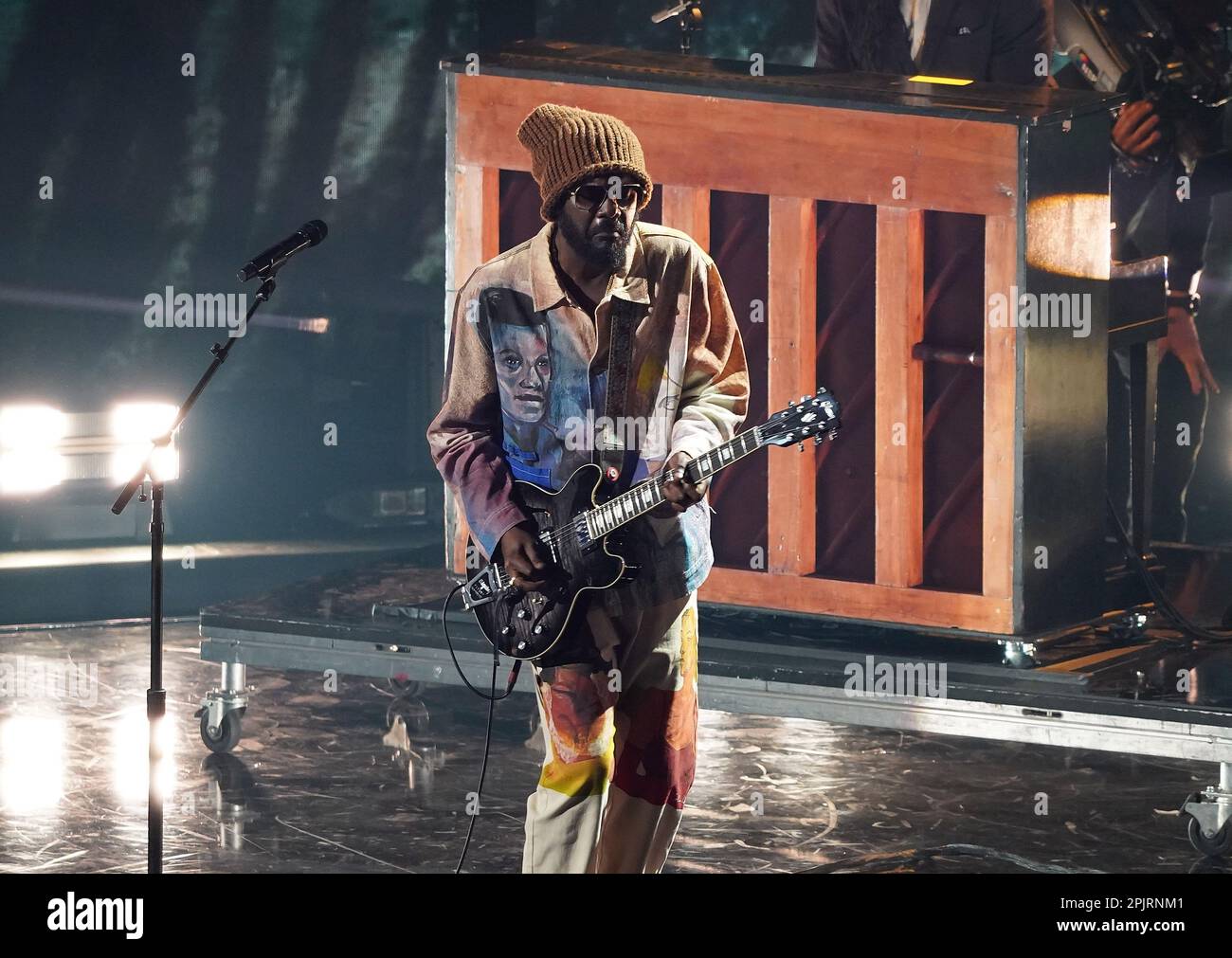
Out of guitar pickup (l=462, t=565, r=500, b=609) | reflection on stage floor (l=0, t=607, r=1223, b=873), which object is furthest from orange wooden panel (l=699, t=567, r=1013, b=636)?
guitar pickup (l=462, t=565, r=500, b=609)

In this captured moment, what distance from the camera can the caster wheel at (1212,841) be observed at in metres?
5.16

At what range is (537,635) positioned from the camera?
13.1 ft

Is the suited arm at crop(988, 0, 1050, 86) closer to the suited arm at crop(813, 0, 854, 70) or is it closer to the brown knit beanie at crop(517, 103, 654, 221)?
the suited arm at crop(813, 0, 854, 70)

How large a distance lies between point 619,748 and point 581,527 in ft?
1.71

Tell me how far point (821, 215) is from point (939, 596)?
1.38m

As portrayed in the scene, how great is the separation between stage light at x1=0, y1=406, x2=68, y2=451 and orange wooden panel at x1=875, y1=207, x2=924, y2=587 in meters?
4.53

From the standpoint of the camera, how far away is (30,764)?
6285 millimetres

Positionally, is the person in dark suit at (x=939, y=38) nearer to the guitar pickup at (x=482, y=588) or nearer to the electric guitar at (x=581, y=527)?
the electric guitar at (x=581, y=527)

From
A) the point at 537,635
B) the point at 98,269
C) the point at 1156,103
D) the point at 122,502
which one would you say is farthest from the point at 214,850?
the point at 1156,103

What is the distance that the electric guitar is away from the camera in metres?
3.91

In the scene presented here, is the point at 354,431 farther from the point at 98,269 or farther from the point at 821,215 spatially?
the point at 821,215

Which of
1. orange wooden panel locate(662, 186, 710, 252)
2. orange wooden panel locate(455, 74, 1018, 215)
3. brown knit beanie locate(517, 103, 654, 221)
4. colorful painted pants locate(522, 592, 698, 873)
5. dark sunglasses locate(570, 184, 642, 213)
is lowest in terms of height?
colorful painted pants locate(522, 592, 698, 873)

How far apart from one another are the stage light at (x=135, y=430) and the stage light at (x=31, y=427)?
262mm

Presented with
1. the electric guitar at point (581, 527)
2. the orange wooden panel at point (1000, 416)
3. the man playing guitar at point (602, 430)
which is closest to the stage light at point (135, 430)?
the orange wooden panel at point (1000, 416)
